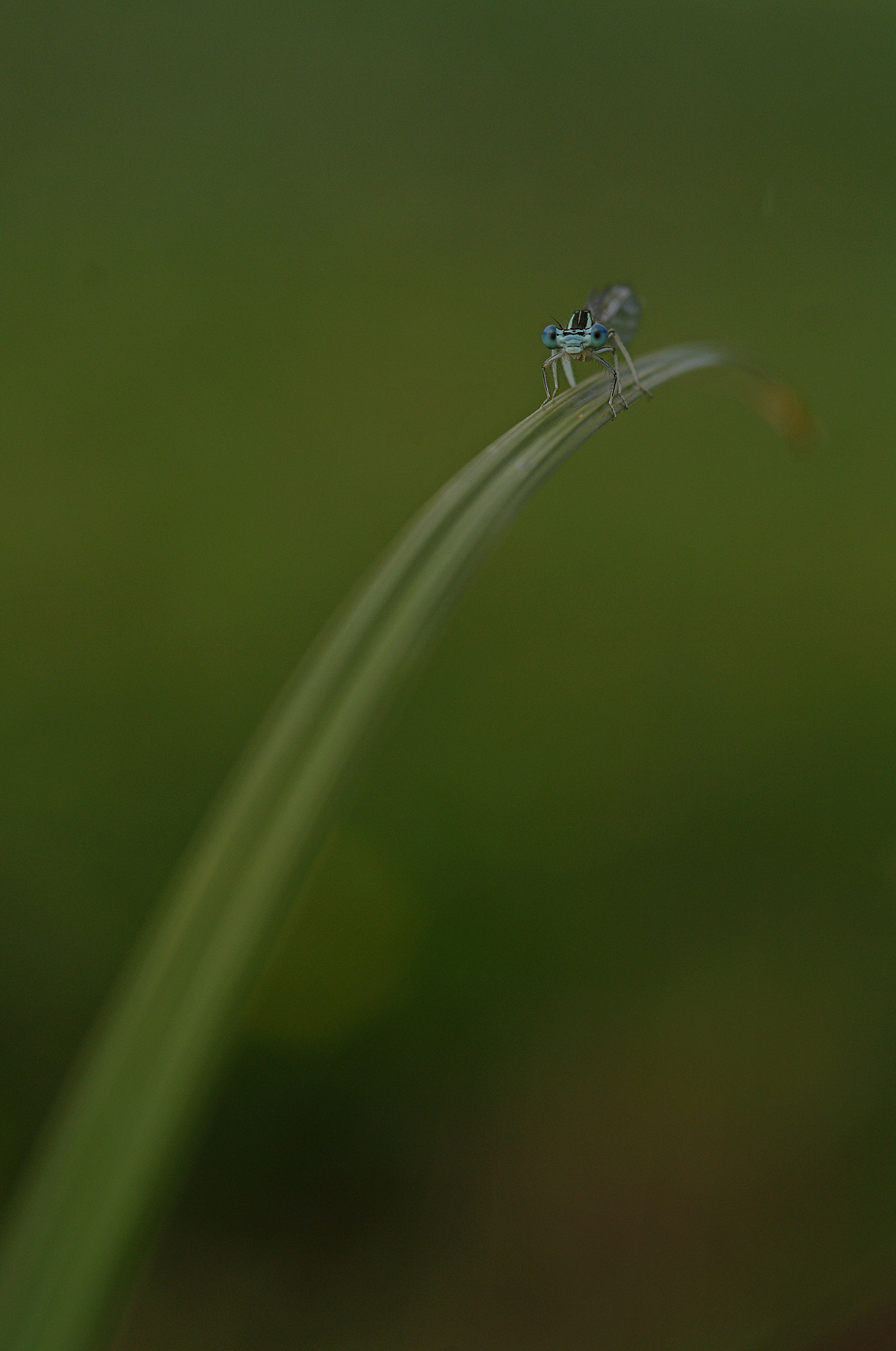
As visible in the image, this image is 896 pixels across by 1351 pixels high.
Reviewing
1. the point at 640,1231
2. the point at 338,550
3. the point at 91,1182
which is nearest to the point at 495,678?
the point at 338,550

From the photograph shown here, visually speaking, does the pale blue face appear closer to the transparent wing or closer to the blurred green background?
the transparent wing

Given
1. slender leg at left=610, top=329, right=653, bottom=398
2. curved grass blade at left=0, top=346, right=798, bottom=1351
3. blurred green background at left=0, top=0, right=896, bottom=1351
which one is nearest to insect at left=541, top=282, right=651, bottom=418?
slender leg at left=610, top=329, right=653, bottom=398

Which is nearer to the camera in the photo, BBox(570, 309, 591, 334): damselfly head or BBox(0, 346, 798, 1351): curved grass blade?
BBox(0, 346, 798, 1351): curved grass blade

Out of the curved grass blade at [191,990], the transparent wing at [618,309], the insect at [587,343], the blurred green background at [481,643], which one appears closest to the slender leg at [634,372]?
the insect at [587,343]

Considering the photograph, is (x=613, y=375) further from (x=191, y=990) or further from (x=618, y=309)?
(x=191, y=990)

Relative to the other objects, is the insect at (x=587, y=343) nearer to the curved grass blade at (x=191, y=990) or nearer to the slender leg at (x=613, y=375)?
the slender leg at (x=613, y=375)

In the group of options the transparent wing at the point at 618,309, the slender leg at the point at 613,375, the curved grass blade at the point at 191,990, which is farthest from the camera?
the transparent wing at the point at 618,309

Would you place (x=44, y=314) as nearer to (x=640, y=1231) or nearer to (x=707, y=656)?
(x=707, y=656)
